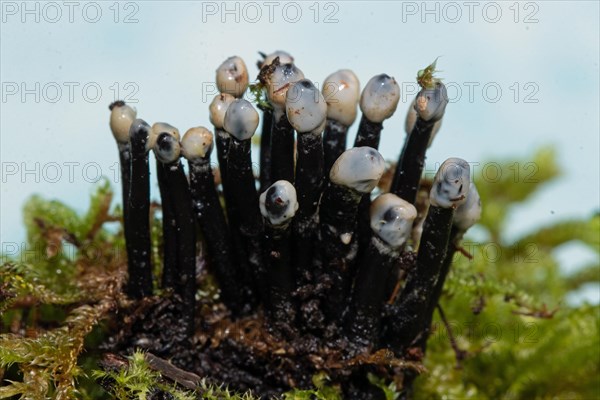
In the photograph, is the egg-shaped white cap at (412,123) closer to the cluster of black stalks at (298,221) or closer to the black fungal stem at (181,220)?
the cluster of black stalks at (298,221)

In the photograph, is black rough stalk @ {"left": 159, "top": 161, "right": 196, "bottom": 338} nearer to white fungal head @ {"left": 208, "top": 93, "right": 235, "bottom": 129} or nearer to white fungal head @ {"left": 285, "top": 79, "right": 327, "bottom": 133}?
white fungal head @ {"left": 208, "top": 93, "right": 235, "bottom": 129}

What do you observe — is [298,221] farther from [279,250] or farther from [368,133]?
[368,133]

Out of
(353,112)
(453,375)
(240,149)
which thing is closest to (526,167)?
(453,375)

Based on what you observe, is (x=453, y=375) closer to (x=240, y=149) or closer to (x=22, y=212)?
(x=240, y=149)

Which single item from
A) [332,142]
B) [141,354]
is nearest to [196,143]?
[332,142]

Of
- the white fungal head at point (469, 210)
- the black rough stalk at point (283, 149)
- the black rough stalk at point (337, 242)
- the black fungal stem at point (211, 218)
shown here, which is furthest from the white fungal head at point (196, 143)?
the white fungal head at point (469, 210)

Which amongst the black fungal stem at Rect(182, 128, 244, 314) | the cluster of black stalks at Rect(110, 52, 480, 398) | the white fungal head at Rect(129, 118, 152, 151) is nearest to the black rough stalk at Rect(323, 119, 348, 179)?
the cluster of black stalks at Rect(110, 52, 480, 398)
